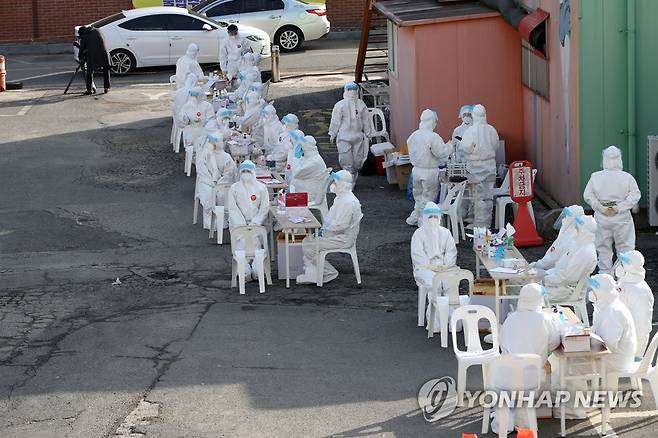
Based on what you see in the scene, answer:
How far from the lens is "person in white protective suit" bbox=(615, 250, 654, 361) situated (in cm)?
1197

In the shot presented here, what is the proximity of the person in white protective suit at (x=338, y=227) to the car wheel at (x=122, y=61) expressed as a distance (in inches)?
678

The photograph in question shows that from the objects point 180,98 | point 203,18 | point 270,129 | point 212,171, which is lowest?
point 212,171

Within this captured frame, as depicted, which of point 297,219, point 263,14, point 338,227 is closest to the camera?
point 338,227

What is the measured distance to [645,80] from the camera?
1770cm

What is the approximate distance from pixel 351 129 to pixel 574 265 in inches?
362

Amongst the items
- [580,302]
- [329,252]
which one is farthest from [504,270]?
[329,252]

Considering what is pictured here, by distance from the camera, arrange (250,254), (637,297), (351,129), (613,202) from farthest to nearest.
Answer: (351,129) < (250,254) < (613,202) < (637,297)

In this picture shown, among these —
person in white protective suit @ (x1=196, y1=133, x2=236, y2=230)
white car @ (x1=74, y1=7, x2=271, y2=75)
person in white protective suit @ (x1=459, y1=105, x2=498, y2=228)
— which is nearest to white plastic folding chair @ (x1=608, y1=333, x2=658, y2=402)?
person in white protective suit @ (x1=459, y1=105, x2=498, y2=228)

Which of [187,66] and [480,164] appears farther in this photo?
[187,66]

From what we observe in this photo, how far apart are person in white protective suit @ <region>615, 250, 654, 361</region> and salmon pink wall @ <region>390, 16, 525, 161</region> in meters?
9.37

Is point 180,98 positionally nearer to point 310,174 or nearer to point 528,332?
point 310,174

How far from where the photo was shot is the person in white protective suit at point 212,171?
1903 cm

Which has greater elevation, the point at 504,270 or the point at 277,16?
the point at 277,16

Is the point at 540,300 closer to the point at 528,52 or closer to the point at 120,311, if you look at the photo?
the point at 120,311
